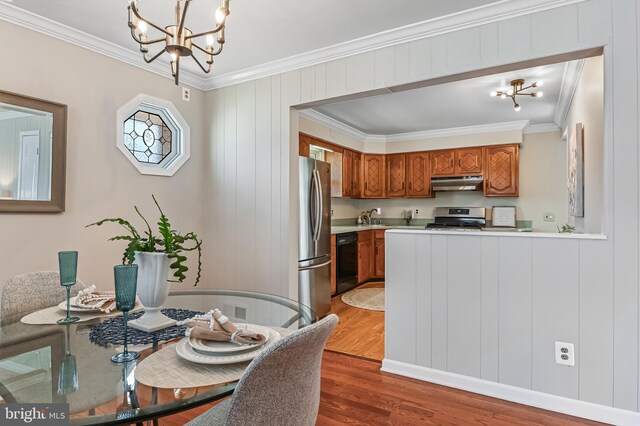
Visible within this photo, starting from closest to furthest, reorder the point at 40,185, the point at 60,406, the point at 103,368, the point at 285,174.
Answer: the point at 60,406, the point at 103,368, the point at 40,185, the point at 285,174

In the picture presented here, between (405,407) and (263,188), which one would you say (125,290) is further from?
(263,188)

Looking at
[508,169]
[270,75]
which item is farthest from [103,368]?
[508,169]

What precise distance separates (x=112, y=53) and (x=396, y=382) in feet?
10.7

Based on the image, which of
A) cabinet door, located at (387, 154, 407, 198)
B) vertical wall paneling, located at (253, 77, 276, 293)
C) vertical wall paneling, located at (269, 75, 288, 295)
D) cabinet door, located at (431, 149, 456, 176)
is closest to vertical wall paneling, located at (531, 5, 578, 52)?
vertical wall paneling, located at (269, 75, 288, 295)

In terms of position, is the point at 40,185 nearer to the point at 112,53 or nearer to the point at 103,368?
the point at 112,53

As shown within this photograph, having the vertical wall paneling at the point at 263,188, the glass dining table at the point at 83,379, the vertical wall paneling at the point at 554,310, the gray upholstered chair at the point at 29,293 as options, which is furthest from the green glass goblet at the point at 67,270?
the vertical wall paneling at the point at 554,310

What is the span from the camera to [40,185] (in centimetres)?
236

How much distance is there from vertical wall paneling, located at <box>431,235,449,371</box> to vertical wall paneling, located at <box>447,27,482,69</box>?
1.16 metres

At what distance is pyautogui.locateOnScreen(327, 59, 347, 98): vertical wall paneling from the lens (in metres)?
2.73

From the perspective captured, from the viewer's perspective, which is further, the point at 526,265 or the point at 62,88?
the point at 62,88

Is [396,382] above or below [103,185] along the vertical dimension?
below

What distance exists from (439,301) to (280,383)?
74.1 inches

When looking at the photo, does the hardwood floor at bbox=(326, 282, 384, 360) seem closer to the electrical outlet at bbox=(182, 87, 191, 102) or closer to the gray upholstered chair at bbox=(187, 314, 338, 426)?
the gray upholstered chair at bbox=(187, 314, 338, 426)

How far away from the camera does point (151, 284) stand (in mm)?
1341
